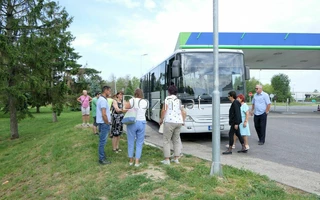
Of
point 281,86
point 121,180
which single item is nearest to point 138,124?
point 121,180

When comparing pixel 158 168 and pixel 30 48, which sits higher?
pixel 30 48

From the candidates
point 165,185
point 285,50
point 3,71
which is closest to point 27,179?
point 165,185

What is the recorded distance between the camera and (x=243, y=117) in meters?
8.70

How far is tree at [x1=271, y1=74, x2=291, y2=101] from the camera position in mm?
68875

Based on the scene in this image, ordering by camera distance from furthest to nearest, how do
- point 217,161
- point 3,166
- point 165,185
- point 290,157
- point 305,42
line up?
point 305,42
point 3,166
point 290,157
point 217,161
point 165,185

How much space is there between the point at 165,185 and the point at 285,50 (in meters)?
20.2

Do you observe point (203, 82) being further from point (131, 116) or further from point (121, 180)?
point (121, 180)

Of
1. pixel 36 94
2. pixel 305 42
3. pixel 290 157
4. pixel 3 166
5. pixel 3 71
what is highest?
pixel 305 42

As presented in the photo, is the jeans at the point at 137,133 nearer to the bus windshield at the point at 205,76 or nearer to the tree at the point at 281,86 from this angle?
the bus windshield at the point at 205,76

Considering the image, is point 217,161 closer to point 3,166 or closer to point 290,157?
point 290,157

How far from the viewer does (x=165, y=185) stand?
16.8 ft

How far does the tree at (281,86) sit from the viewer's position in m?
68.9

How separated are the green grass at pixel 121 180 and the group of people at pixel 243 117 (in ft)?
4.84

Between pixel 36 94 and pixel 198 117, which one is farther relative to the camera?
pixel 36 94
